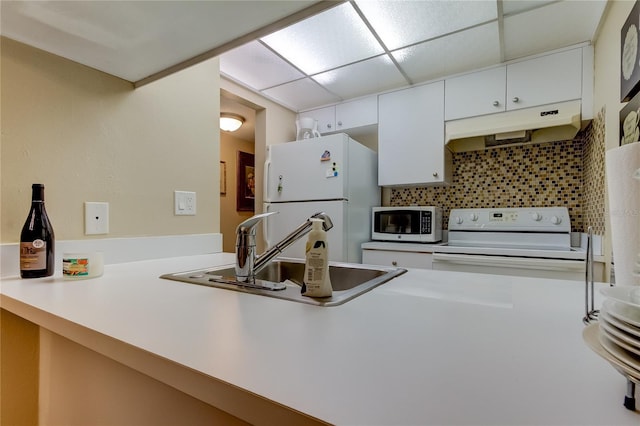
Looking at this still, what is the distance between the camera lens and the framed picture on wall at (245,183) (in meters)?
4.43

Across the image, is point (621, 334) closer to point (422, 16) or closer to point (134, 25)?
point (134, 25)

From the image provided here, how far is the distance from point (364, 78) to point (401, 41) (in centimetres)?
54

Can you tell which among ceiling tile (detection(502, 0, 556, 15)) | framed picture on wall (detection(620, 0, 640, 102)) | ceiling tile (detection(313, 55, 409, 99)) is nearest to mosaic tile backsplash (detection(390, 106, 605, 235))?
framed picture on wall (detection(620, 0, 640, 102))

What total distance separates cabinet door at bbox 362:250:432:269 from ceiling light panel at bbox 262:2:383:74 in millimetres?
1452

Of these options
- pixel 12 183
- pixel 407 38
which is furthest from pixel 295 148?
pixel 12 183

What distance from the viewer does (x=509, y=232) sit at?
239 cm

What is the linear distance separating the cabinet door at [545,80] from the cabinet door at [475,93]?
6 cm

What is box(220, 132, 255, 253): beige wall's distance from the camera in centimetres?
427

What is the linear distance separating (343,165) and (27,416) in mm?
2080

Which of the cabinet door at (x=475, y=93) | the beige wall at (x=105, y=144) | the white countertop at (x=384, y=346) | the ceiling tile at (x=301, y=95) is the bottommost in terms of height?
the white countertop at (x=384, y=346)

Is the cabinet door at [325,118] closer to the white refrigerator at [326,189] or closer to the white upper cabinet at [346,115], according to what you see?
the white upper cabinet at [346,115]

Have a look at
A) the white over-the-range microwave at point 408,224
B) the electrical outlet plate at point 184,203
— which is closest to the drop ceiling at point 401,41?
the electrical outlet plate at point 184,203

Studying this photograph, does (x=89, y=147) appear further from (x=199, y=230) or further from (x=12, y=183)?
(x=199, y=230)

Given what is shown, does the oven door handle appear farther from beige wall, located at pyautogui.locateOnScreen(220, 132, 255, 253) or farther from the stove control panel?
beige wall, located at pyautogui.locateOnScreen(220, 132, 255, 253)
